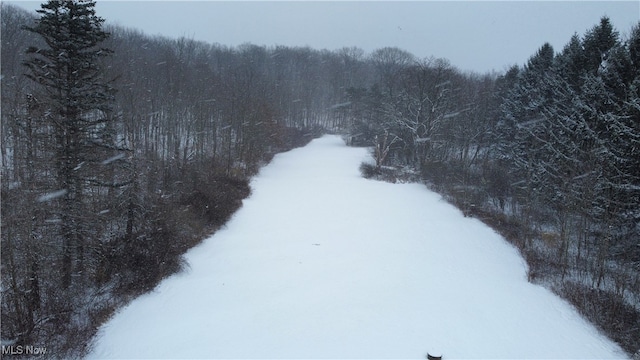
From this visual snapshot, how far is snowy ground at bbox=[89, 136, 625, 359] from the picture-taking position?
32.8ft

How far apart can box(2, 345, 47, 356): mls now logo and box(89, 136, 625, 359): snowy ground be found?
116 cm

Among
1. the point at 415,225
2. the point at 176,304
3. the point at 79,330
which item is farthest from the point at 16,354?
the point at 415,225

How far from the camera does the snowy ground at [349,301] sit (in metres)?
9.98

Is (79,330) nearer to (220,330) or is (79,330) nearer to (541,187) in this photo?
(220,330)

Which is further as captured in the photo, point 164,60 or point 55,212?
point 164,60

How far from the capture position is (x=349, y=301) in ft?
39.6

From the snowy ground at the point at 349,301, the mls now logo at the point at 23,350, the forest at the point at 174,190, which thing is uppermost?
the forest at the point at 174,190

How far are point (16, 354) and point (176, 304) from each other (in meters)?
4.07

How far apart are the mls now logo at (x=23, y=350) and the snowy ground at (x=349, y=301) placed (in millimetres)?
1164

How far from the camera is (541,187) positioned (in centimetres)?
1906

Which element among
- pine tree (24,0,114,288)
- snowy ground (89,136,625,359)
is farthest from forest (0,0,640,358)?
snowy ground (89,136,625,359)

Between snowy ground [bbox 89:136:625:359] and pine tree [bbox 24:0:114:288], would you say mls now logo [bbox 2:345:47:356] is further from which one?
pine tree [bbox 24:0:114:288]

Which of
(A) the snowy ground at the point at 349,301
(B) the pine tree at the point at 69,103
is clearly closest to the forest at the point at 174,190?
(B) the pine tree at the point at 69,103

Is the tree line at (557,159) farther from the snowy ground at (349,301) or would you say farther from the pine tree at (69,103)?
the pine tree at (69,103)
